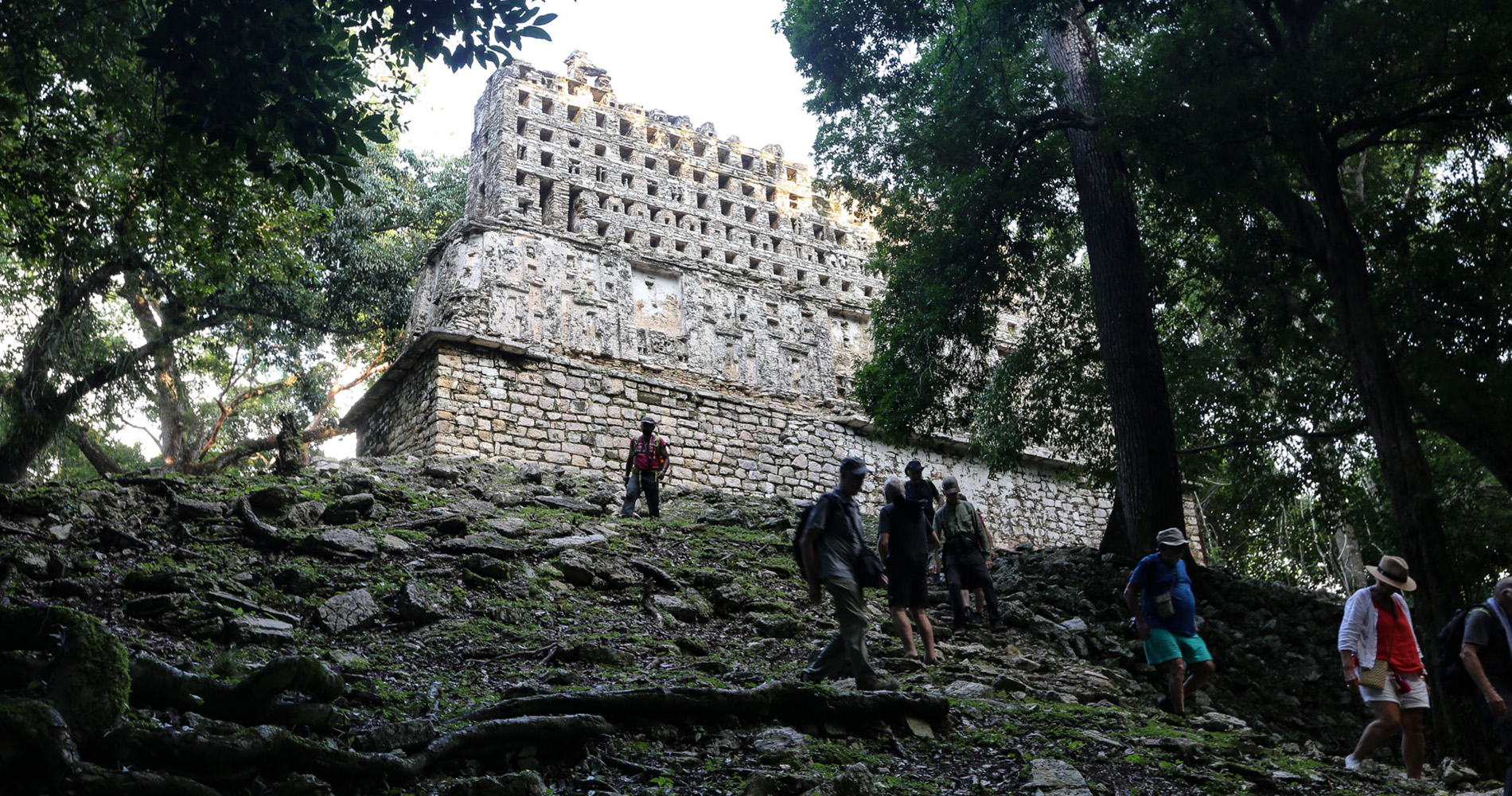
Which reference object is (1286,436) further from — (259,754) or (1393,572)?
(259,754)

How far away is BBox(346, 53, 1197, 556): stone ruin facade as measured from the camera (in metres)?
15.4

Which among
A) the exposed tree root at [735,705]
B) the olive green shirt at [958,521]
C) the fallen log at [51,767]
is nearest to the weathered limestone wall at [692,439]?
the olive green shirt at [958,521]

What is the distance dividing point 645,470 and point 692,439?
15.7 feet

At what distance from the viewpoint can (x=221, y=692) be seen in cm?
446

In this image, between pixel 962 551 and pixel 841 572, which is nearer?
pixel 841 572

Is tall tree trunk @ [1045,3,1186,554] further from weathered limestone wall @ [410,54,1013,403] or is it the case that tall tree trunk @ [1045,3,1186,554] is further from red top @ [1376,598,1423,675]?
weathered limestone wall @ [410,54,1013,403]

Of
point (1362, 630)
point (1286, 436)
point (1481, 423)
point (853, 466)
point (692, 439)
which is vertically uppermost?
point (692, 439)

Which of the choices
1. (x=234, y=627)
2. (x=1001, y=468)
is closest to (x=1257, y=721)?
(x=1001, y=468)

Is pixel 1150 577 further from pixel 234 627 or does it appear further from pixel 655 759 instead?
pixel 234 627

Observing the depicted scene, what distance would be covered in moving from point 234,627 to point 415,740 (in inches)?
95.5

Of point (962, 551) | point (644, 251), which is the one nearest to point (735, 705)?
point (962, 551)

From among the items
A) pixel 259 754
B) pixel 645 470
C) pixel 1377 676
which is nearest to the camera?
pixel 259 754

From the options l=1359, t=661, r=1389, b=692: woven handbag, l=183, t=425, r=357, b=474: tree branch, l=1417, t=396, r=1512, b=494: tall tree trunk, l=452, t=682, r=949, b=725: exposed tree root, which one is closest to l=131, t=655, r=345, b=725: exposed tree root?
l=452, t=682, r=949, b=725: exposed tree root

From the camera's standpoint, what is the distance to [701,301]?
17734 millimetres
